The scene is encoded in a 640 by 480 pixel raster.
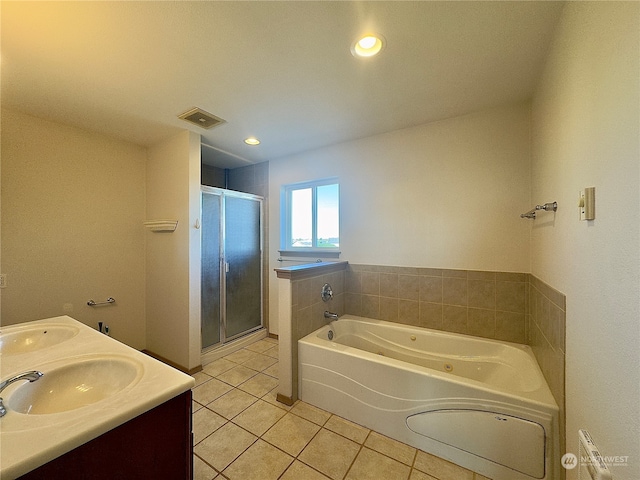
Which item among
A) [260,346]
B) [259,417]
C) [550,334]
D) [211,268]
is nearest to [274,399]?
[259,417]

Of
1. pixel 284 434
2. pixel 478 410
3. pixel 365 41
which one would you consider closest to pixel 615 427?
pixel 478 410

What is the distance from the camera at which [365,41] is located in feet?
4.60

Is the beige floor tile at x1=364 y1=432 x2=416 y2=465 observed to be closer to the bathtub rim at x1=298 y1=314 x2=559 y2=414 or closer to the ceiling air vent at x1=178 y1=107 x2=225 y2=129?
the bathtub rim at x1=298 y1=314 x2=559 y2=414

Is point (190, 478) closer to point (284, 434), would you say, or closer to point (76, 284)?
point (284, 434)

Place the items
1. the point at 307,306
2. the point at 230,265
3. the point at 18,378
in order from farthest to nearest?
1. the point at 230,265
2. the point at 307,306
3. the point at 18,378

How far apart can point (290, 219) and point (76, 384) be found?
2555 mm

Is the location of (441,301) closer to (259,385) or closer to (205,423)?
(259,385)

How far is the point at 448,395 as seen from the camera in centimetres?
149

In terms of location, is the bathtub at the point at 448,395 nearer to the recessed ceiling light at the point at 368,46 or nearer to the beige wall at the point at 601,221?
the beige wall at the point at 601,221

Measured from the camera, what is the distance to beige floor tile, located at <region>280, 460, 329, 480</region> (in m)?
1.35

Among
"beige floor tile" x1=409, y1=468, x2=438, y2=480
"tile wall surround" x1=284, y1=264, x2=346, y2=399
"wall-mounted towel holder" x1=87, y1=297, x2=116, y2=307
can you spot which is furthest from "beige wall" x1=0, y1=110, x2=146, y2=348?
"beige floor tile" x1=409, y1=468, x2=438, y2=480

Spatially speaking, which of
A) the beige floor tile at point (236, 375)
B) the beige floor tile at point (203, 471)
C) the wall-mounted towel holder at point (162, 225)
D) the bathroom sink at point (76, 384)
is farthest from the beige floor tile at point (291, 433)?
the wall-mounted towel holder at point (162, 225)

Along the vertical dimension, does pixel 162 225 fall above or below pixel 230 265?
above

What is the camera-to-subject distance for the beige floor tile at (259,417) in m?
1.72
